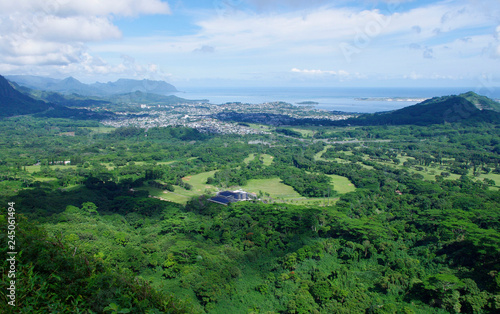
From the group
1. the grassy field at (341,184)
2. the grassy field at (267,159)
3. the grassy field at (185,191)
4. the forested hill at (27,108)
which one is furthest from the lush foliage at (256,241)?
the forested hill at (27,108)

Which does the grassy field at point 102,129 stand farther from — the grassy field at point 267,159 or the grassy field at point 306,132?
the grassy field at point 306,132

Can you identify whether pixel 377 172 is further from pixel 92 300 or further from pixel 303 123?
pixel 303 123

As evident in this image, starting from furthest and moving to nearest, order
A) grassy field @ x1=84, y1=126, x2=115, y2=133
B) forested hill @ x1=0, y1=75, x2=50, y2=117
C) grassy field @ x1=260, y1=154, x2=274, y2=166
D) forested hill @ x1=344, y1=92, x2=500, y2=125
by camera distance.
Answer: forested hill @ x1=0, y1=75, x2=50, y2=117, grassy field @ x1=84, y1=126, x2=115, y2=133, forested hill @ x1=344, y1=92, x2=500, y2=125, grassy field @ x1=260, y1=154, x2=274, y2=166

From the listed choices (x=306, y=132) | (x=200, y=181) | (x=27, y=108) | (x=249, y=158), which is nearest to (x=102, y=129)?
(x=27, y=108)

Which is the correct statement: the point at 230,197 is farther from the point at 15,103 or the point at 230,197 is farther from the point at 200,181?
the point at 15,103

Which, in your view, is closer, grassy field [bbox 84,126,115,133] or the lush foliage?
the lush foliage

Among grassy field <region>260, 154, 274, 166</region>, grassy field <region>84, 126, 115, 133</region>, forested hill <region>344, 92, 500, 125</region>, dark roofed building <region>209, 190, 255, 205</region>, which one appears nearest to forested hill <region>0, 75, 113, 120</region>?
grassy field <region>84, 126, 115, 133</region>

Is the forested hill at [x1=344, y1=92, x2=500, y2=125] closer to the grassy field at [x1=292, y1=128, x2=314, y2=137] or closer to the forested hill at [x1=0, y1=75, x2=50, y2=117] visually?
the grassy field at [x1=292, y1=128, x2=314, y2=137]

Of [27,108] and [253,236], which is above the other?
[27,108]
